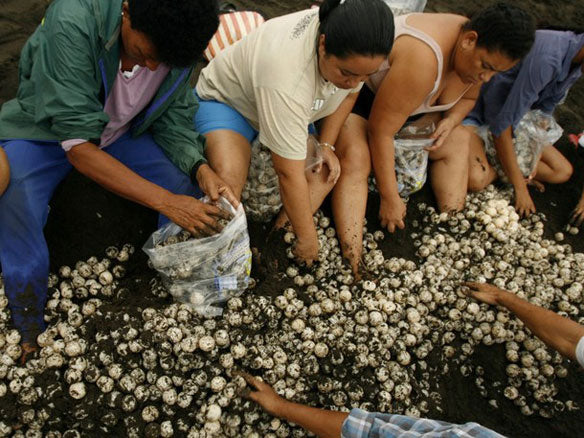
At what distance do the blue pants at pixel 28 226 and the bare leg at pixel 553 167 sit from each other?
3.31 metres

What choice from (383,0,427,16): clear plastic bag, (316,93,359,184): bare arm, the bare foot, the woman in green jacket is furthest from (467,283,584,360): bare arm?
the bare foot

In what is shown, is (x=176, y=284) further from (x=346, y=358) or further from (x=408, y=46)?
(x=408, y=46)

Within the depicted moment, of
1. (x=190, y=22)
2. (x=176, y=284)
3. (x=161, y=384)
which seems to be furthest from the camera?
(x=176, y=284)

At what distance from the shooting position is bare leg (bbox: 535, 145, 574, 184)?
3701 millimetres

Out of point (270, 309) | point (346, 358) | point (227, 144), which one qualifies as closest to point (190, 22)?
point (227, 144)

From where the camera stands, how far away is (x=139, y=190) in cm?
208

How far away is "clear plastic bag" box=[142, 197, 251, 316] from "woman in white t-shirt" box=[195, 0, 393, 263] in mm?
349

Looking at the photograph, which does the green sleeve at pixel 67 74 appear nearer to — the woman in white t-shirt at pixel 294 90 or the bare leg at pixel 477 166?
the woman in white t-shirt at pixel 294 90

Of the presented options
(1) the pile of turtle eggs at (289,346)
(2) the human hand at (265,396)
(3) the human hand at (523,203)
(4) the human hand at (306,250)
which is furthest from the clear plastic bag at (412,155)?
(2) the human hand at (265,396)

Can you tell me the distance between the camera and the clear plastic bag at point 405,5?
332cm

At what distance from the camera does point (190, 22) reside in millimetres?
1690

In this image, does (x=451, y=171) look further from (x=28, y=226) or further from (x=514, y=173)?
(x=28, y=226)

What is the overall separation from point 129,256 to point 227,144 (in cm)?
80

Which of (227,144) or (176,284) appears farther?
(227,144)
